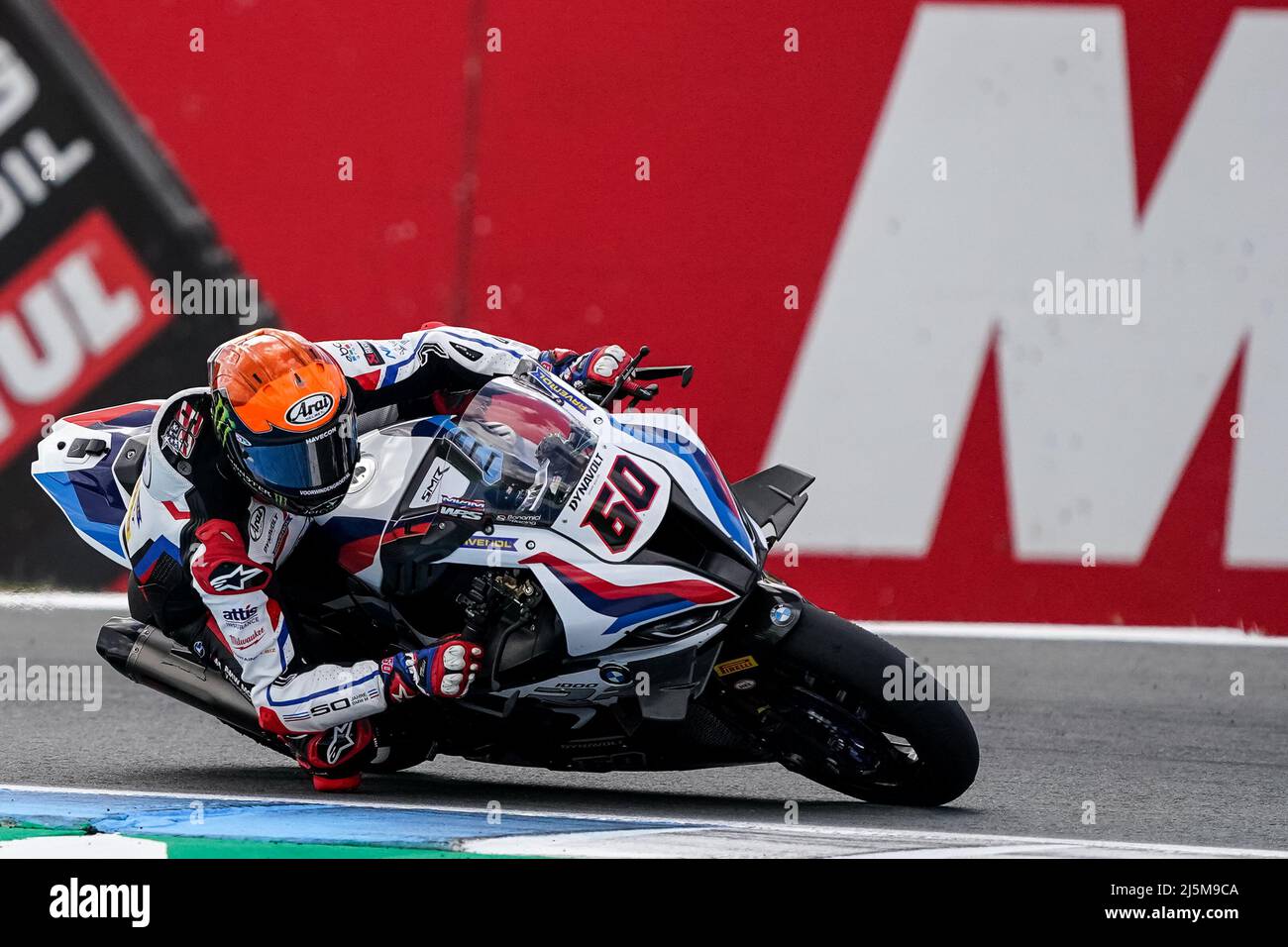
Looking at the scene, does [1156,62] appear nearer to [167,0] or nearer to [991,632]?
[991,632]

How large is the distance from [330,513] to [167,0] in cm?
446

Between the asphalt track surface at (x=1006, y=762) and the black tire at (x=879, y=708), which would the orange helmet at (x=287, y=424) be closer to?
the asphalt track surface at (x=1006, y=762)

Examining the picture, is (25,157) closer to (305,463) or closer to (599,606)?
(305,463)

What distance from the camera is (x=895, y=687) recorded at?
4125 millimetres

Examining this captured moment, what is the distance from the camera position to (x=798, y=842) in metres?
3.99

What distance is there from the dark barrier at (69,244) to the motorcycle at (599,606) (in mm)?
3454

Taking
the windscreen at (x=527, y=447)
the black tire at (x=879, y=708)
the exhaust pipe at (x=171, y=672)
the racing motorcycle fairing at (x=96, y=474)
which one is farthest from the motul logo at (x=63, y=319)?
the black tire at (x=879, y=708)

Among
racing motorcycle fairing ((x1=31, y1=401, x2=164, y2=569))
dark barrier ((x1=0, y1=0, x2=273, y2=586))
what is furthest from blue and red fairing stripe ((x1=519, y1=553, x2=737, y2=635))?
dark barrier ((x1=0, y1=0, x2=273, y2=586))

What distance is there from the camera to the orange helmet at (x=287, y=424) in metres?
4.04

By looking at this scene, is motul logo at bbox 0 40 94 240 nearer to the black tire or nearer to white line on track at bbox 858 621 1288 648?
white line on track at bbox 858 621 1288 648

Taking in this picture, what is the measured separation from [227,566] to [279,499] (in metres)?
0.24

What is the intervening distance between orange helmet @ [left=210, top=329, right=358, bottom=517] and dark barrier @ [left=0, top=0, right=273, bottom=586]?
3872 millimetres

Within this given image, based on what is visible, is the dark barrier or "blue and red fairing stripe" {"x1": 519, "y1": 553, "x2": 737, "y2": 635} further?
the dark barrier

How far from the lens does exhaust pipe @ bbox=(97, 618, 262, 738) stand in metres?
4.71
